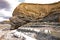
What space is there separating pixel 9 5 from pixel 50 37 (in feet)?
3.81

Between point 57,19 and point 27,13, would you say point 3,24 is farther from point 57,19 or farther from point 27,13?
point 57,19

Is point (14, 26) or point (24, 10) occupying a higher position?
point (24, 10)

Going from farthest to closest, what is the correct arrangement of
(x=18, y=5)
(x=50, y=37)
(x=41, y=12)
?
1. (x=18, y=5)
2. (x=41, y=12)
3. (x=50, y=37)

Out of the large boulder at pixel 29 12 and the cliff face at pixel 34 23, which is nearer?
the cliff face at pixel 34 23

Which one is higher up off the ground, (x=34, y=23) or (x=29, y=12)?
(x=29, y=12)

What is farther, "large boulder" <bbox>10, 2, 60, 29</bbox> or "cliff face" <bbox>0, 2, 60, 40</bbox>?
"large boulder" <bbox>10, 2, 60, 29</bbox>

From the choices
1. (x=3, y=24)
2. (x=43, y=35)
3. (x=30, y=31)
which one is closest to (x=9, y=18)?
(x=3, y=24)

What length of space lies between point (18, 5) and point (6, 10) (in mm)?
223

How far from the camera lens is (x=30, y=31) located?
60.3 inches

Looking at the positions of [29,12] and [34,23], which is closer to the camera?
[34,23]

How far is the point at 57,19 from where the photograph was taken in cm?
169

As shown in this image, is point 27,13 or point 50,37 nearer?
point 50,37

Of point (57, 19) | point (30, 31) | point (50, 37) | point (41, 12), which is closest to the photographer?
point (50, 37)

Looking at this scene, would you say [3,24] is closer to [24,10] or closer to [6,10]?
[6,10]
